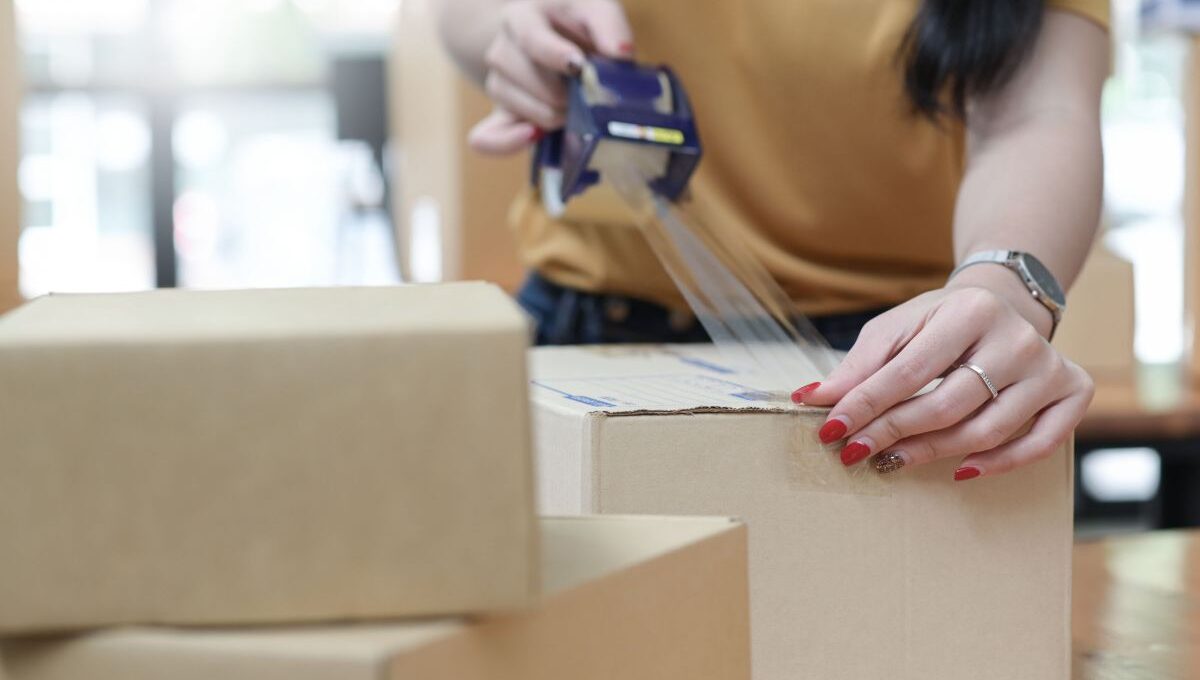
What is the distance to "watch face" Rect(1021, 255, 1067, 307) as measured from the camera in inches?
29.8

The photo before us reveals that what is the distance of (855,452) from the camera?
64 cm

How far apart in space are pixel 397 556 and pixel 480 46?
848 mm

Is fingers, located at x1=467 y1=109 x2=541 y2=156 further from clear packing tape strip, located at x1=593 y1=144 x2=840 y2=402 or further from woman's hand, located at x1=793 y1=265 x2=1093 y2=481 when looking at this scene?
woman's hand, located at x1=793 y1=265 x2=1093 y2=481

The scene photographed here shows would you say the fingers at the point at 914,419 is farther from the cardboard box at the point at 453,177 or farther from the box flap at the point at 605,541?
the cardboard box at the point at 453,177

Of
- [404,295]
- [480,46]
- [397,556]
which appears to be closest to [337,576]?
[397,556]

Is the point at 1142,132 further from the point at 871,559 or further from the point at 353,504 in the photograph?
the point at 353,504

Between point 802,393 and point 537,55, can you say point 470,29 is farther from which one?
point 802,393

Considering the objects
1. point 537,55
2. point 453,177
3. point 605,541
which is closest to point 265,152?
point 453,177

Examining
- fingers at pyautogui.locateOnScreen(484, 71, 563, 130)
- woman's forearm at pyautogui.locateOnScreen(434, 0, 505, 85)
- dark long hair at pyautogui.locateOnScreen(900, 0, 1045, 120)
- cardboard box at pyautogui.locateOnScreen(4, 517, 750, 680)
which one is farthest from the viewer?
woman's forearm at pyautogui.locateOnScreen(434, 0, 505, 85)

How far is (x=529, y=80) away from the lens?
101 cm

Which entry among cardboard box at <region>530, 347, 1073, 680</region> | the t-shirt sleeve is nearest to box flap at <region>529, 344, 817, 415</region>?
cardboard box at <region>530, 347, 1073, 680</region>

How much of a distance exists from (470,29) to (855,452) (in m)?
0.71

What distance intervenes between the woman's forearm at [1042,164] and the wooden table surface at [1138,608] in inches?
9.1

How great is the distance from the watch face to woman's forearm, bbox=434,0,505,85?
0.57 m
